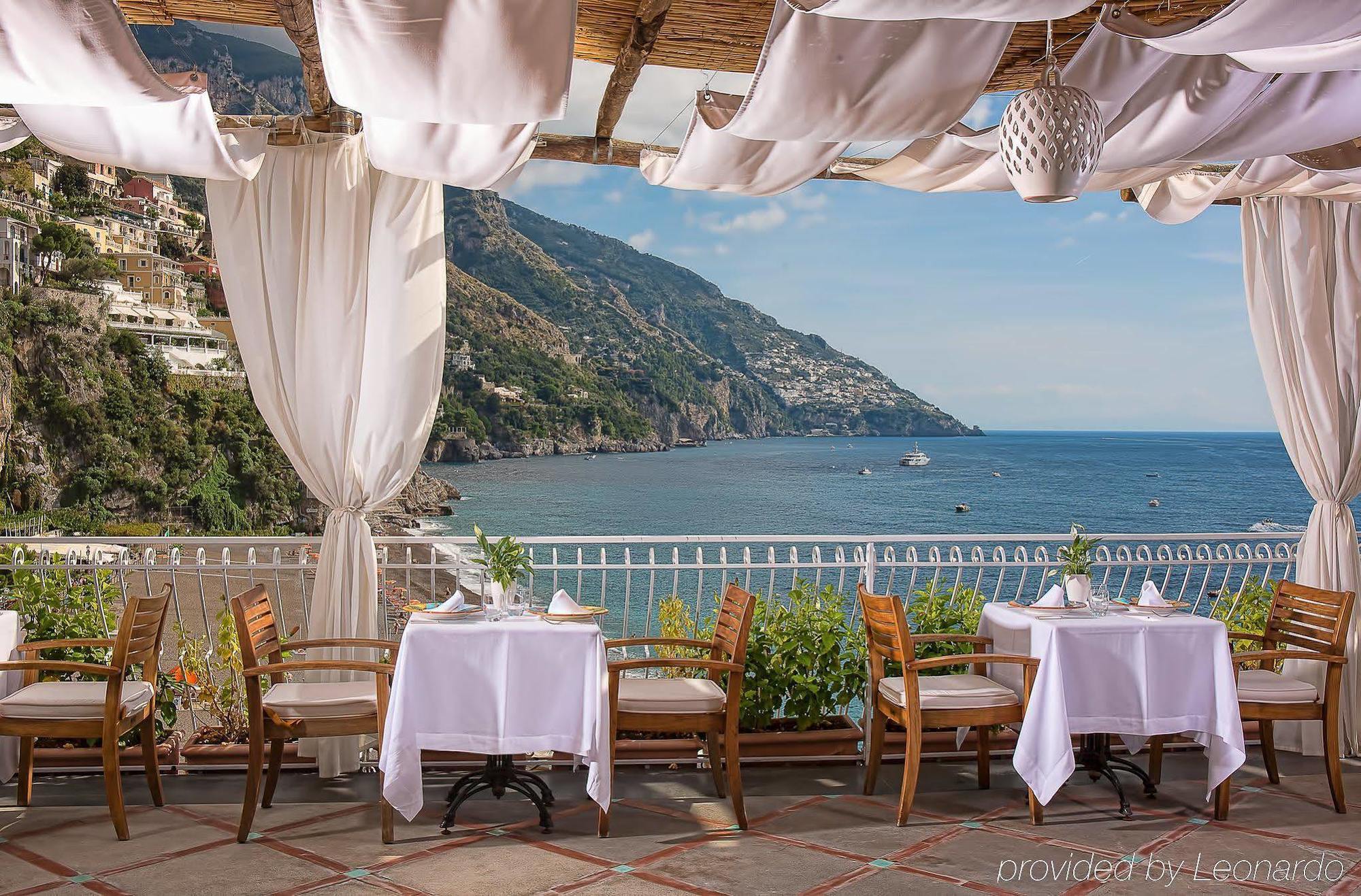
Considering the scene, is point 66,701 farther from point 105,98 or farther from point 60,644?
point 105,98

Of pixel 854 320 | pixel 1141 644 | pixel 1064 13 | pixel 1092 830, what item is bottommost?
pixel 1092 830

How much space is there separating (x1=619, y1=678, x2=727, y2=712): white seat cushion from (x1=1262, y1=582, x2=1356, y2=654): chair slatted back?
2438mm

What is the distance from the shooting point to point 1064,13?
2.28 m

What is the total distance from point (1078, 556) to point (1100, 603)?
1.03 ft

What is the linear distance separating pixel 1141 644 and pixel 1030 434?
1397 inches

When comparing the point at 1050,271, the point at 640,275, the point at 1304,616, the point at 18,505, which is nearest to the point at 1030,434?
the point at 1050,271

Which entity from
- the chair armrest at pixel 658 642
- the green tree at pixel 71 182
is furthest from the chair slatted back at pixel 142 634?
the green tree at pixel 71 182

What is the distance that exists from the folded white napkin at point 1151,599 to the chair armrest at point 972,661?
61 centimetres

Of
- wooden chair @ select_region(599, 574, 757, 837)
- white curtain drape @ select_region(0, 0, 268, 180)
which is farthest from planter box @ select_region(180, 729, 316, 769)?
white curtain drape @ select_region(0, 0, 268, 180)

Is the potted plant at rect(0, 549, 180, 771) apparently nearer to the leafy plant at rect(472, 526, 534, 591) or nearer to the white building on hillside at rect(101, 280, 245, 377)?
the leafy plant at rect(472, 526, 534, 591)

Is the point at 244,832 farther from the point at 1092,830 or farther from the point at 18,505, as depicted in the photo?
the point at 18,505

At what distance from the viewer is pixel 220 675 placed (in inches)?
194

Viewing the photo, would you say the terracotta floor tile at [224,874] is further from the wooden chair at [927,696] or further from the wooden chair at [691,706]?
the wooden chair at [927,696]

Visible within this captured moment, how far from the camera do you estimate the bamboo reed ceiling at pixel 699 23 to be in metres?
3.54
